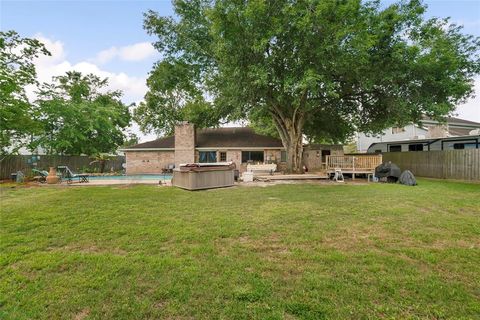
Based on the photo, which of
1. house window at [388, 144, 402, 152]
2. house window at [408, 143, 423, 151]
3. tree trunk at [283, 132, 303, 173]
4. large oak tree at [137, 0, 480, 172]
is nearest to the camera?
large oak tree at [137, 0, 480, 172]

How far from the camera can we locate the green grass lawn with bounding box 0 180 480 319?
2.24 meters

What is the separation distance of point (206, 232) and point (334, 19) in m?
11.8

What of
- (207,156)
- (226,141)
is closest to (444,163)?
(226,141)

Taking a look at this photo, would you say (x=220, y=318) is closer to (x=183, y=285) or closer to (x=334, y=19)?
(x=183, y=285)

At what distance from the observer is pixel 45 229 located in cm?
465

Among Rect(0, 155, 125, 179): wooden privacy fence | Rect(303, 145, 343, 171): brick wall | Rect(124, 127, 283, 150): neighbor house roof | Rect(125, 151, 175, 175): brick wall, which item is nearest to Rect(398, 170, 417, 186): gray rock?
Rect(303, 145, 343, 171): brick wall

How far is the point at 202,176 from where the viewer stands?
10.6 metres

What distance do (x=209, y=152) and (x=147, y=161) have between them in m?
5.86

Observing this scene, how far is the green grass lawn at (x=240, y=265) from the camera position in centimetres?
224

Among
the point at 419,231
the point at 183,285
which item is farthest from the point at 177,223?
the point at 419,231

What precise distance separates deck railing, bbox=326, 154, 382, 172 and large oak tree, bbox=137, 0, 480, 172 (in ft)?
8.07

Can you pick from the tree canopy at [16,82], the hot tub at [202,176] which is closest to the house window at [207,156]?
the hot tub at [202,176]

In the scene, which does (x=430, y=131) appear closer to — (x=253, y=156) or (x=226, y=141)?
(x=253, y=156)

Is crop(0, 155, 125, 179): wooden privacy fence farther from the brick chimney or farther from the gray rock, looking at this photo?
the gray rock
